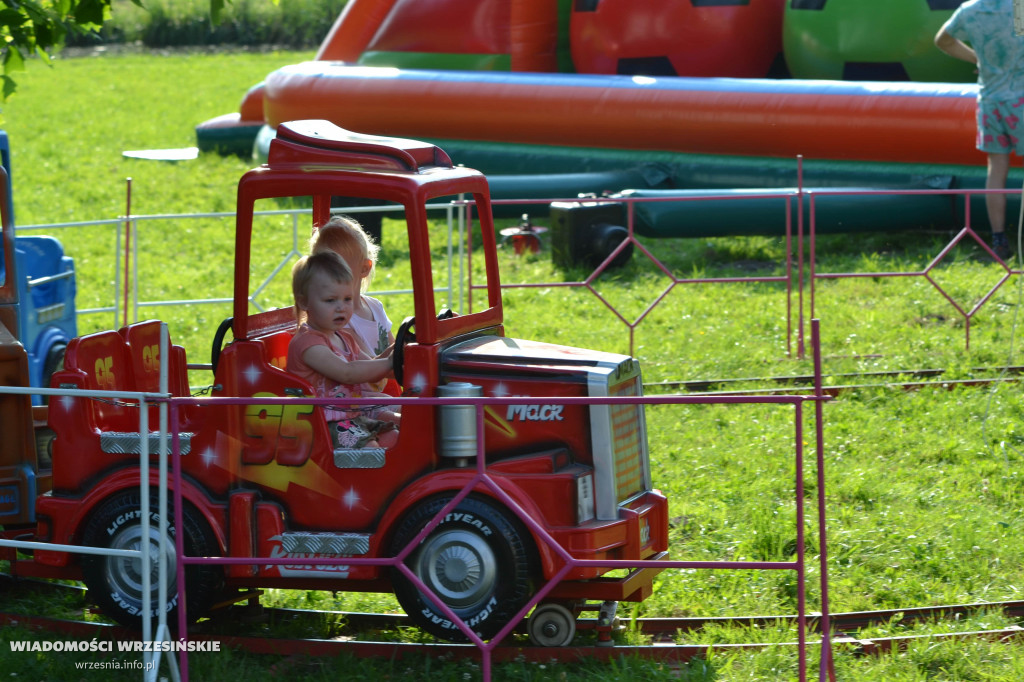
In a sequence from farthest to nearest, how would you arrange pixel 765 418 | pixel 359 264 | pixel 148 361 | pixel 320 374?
pixel 765 418 < pixel 148 361 < pixel 359 264 < pixel 320 374

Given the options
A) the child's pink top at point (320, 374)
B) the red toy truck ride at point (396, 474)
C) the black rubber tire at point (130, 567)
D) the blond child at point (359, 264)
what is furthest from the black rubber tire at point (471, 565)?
the blond child at point (359, 264)

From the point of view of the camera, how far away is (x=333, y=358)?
442cm

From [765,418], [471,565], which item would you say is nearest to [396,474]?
[471,565]


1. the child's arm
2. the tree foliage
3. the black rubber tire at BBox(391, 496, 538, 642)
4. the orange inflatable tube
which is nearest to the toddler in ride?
the child's arm

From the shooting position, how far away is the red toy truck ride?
4.13 m

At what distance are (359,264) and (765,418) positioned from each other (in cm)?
322

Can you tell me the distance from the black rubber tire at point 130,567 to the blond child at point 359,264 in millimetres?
943

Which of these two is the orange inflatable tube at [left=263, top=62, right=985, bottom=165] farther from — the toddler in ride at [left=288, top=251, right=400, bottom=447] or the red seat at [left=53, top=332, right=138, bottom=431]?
the red seat at [left=53, top=332, right=138, bottom=431]

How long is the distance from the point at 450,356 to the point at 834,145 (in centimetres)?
716

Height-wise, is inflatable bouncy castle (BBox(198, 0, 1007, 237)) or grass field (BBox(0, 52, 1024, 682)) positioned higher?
inflatable bouncy castle (BBox(198, 0, 1007, 237))

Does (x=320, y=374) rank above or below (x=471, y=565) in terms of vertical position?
above

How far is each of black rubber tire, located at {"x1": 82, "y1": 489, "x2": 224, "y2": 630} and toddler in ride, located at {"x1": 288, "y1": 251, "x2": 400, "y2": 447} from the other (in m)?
0.59

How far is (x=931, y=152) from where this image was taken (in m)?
10.2

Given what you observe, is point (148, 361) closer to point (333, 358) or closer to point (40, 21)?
point (333, 358)
